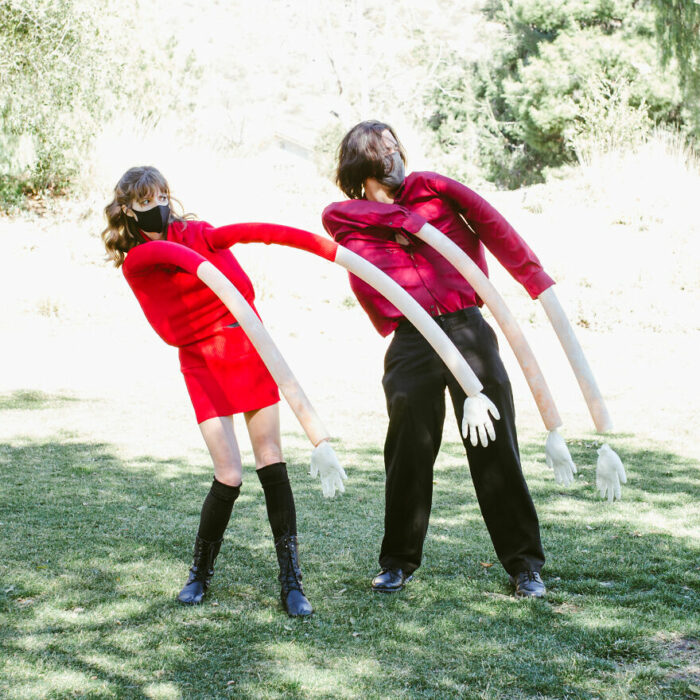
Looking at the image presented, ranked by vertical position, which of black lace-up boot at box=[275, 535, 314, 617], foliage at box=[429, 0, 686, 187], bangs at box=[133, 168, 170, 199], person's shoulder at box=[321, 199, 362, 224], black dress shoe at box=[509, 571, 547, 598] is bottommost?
black dress shoe at box=[509, 571, 547, 598]

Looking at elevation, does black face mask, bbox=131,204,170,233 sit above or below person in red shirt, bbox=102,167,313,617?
above

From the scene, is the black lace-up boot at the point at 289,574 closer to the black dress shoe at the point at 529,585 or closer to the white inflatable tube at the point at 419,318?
the black dress shoe at the point at 529,585

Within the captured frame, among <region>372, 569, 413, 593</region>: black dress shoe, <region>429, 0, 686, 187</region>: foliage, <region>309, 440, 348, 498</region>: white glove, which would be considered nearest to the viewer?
<region>309, 440, 348, 498</region>: white glove

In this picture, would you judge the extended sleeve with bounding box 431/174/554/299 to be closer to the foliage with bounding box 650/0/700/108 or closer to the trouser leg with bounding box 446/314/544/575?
the trouser leg with bounding box 446/314/544/575

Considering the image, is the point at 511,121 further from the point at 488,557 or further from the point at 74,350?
the point at 488,557

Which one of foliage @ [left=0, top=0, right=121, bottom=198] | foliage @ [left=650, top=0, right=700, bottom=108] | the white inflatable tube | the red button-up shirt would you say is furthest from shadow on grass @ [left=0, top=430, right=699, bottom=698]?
foliage @ [left=0, top=0, right=121, bottom=198]

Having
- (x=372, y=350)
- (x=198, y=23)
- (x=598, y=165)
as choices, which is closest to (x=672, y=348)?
(x=372, y=350)

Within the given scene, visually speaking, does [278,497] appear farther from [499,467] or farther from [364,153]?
[364,153]

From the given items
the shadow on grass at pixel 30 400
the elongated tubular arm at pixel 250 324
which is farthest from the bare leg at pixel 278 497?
the shadow on grass at pixel 30 400

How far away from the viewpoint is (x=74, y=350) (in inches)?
486

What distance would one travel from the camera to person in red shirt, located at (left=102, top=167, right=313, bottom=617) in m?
3.82

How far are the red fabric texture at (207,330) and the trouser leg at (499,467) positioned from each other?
0.88 m

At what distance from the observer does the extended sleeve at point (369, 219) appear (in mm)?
3695

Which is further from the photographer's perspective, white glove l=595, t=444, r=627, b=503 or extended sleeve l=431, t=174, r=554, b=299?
extended sleeve l=431, t=174, r=554, b=299
